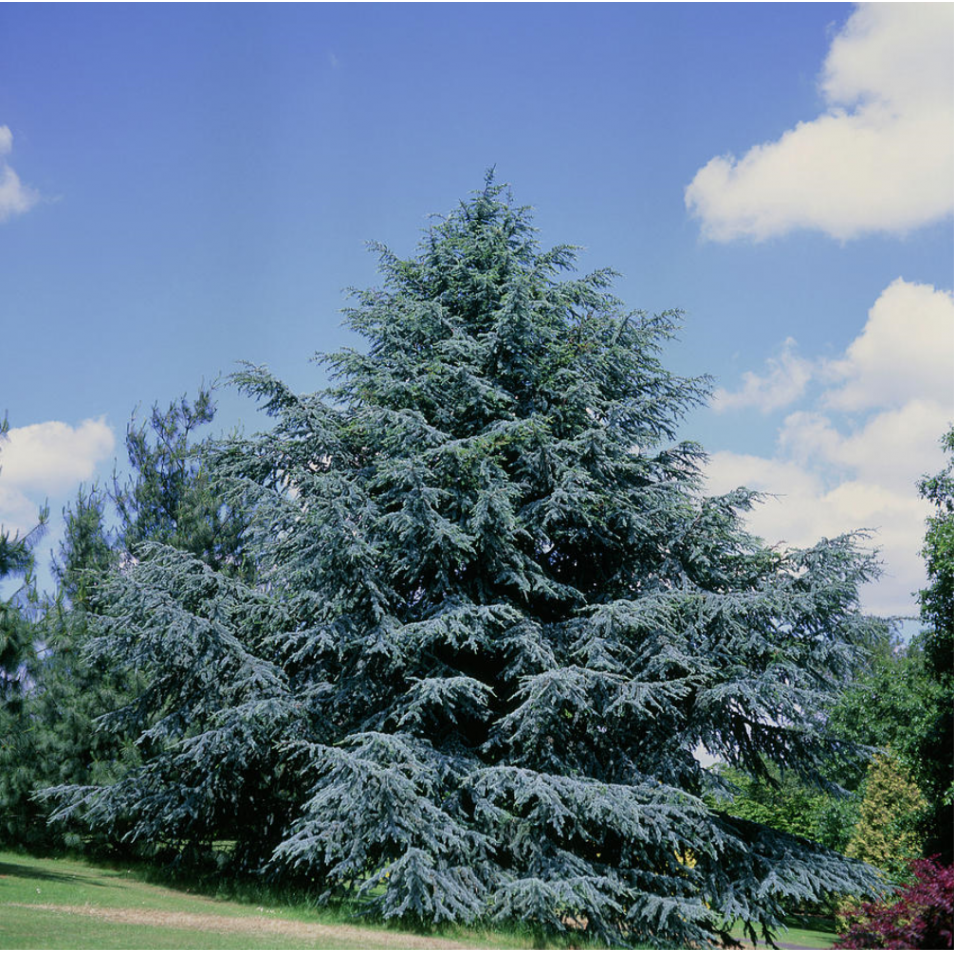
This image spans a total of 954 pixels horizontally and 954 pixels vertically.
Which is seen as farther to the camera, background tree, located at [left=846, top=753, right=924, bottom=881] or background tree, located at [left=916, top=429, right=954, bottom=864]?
background tree, located at [left=846, top=753, right=924, bottom=881]

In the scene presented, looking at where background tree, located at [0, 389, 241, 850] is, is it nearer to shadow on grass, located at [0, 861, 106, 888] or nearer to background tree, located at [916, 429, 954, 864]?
shadow on grass, located at [0, 861, 106, 888]

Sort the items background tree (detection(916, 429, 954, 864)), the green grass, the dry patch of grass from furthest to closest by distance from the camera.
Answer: the green grass
background tree (detection(916, 429, 954, 864))
the dry patch of grass

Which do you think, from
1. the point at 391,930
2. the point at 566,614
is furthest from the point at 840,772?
the point at 391,930

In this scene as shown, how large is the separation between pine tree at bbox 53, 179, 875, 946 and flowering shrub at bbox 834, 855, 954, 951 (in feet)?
9.55

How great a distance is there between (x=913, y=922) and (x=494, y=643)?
6.42 metres

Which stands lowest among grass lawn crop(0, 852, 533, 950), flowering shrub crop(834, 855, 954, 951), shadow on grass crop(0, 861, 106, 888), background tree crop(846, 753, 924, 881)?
shadow on grass crop(0, 861, 106, 888)

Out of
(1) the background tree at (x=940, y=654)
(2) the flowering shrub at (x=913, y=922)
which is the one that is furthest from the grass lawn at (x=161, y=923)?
(1) the background tree at (x=940, y=654)

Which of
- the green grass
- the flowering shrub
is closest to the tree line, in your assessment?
the flowering shrub

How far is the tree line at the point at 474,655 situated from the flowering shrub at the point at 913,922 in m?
3.11

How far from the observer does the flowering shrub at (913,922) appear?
29.9 ft

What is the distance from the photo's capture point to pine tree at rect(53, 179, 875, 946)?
1224cm

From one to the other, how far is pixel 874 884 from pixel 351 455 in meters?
11.4

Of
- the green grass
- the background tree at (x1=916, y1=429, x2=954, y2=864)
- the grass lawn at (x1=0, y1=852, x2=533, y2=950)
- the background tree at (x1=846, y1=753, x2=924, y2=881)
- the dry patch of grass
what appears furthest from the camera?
the green grass

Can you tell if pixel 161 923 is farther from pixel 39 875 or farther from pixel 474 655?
pixel 474 655
